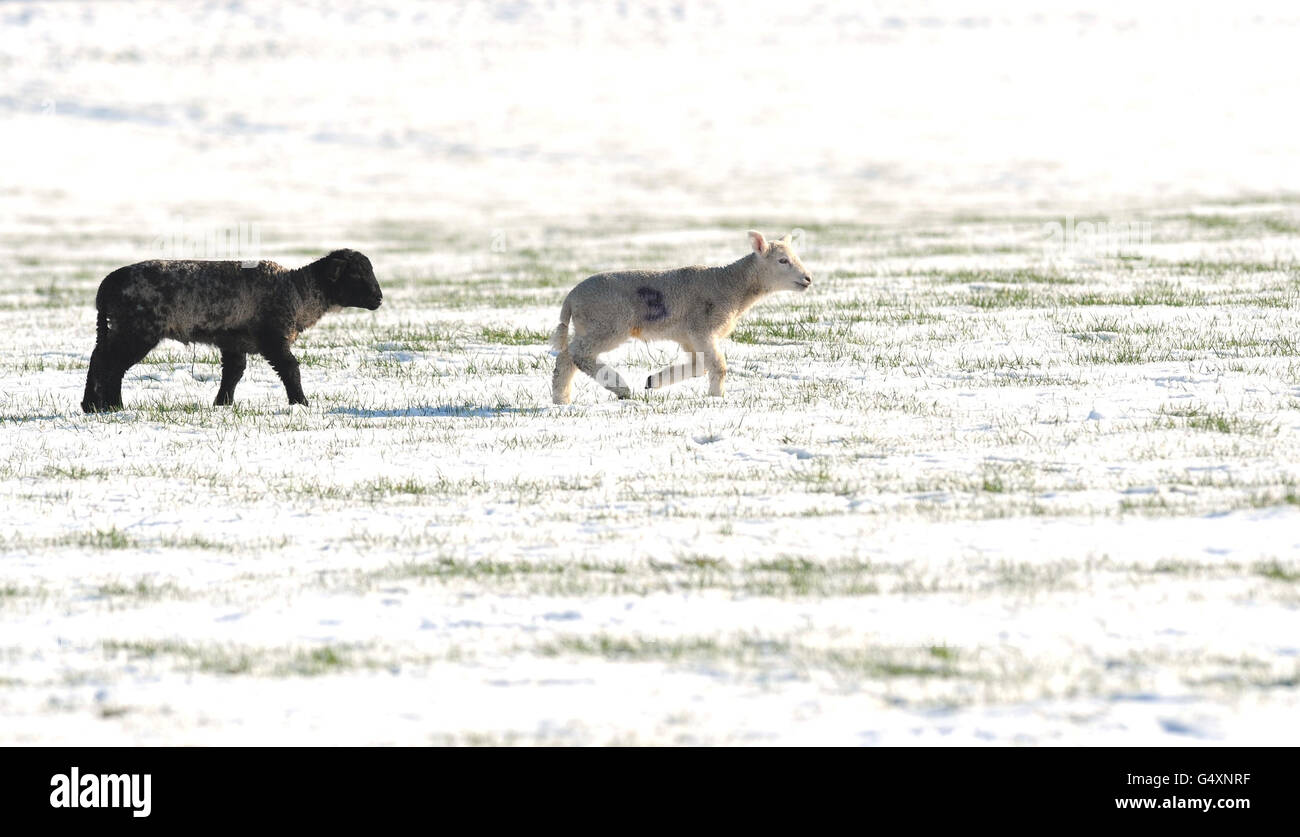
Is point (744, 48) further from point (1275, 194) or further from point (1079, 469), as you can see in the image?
point (1079, 469)

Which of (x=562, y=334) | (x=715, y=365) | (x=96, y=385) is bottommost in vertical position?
(x=96, y=385)

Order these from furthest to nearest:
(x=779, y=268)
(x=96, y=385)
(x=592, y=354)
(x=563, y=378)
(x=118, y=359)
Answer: (x=779, y=268), (x=563, y=378), (x=96, y=385), (x=592, y=354), (x=118, y=359)

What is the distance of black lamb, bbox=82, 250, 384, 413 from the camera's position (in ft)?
43.0

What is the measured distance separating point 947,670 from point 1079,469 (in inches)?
161

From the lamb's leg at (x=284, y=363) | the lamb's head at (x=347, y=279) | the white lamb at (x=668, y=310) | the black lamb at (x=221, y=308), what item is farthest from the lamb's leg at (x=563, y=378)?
the lamb's leg at (x=284, y=363)

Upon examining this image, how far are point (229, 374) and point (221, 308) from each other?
827mm

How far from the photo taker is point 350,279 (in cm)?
1388

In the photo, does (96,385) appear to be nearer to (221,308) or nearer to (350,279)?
(221,308)

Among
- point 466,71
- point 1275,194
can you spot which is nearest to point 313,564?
point 1275,194

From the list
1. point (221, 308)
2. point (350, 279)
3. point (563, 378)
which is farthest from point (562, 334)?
point (221, 308)

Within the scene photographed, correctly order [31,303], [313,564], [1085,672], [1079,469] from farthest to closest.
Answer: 1. [31,303]
2. [1079,469]
3. [313,564]
4. [1085,672]

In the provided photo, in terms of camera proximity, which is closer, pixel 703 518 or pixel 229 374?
pixel 703 518
